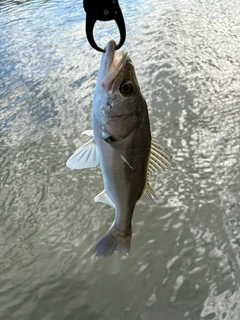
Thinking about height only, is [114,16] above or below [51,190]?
above

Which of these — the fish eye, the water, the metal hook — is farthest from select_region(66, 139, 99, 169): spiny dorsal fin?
the water

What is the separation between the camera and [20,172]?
10.0ft

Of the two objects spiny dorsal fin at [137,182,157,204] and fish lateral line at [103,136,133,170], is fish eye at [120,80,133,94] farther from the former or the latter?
spiny dorsal fin at [137,182,157,204]

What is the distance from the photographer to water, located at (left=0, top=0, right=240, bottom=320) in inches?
84.4

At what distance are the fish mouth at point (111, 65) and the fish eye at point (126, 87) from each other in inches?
1.5

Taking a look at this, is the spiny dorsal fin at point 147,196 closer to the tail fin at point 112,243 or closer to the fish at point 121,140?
the fish at point 121,140

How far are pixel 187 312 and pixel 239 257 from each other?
48 cm

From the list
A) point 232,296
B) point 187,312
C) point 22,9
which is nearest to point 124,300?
point 187,312

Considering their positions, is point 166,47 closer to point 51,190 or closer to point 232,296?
point 51,190

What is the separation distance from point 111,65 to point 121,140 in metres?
0.24

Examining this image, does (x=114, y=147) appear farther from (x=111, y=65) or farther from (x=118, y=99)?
(x=111, y=65)

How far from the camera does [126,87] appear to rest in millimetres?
1271

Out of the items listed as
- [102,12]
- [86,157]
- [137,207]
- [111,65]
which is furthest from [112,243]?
[137,207]

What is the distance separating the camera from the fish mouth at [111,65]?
1.21m
